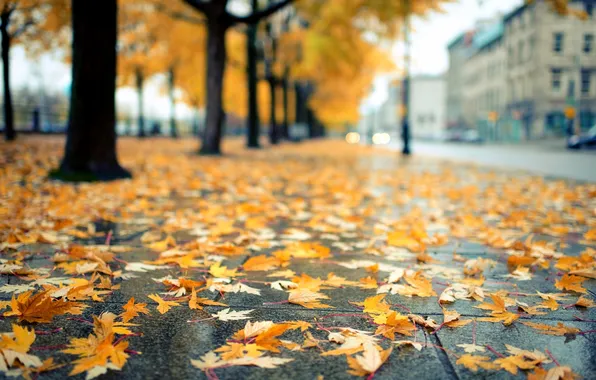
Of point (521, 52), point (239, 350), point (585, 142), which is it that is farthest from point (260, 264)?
point (521, 52)

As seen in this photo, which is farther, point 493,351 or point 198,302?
point 198,302

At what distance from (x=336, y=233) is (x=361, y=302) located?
75.5 inches

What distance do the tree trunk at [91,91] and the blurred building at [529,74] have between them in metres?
31.6

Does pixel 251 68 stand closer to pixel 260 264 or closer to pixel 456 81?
pixel 260 264

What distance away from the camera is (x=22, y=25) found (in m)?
18.5

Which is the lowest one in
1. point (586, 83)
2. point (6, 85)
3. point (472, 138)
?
point (472, 138)

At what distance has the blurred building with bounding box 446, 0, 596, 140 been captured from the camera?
42.4 meters

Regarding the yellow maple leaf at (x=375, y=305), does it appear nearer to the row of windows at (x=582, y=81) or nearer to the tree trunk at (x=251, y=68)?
the tree trunk at (x=251, y=68)

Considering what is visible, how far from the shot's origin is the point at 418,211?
5660 mm

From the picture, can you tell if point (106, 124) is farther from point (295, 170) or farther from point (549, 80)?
point (549, 80)

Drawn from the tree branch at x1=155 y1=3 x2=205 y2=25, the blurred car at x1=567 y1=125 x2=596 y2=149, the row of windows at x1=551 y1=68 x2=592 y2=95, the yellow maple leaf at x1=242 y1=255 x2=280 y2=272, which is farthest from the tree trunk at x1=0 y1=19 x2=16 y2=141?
the row of windows at x1=551 y1=68 x2=592 y2=95

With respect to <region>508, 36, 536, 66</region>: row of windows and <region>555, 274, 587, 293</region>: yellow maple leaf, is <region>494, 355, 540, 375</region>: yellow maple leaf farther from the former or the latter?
<region>508, 36, 536, 66</region>: row of windows

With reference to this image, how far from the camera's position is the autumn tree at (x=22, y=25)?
49.8ft

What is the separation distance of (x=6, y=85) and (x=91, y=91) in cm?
1212
